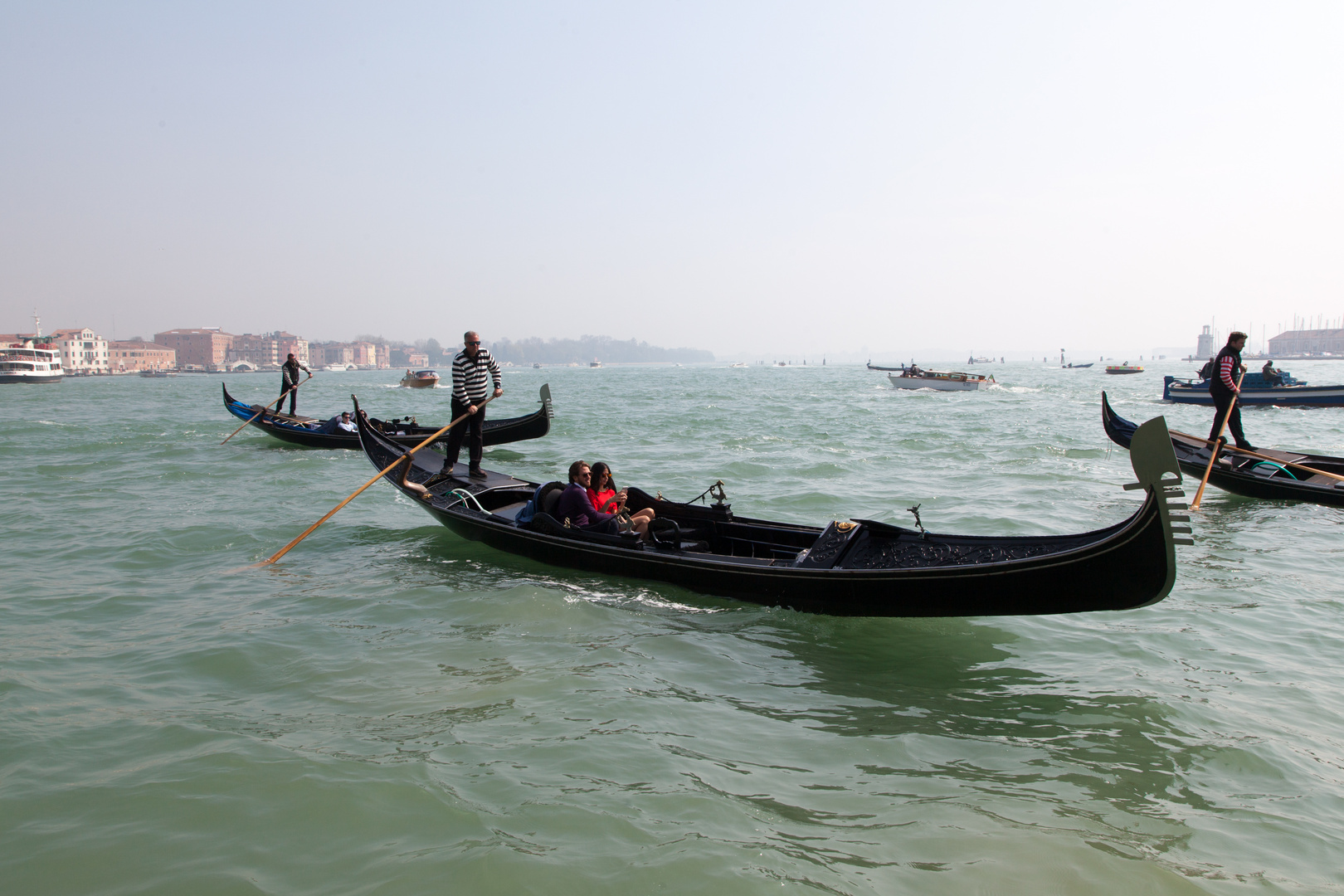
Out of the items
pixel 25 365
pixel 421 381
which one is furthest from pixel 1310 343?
pixel 25 365

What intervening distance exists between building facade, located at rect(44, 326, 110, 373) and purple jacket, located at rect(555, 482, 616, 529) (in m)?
90.2

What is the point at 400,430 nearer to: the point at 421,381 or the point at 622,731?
the point at 622,731

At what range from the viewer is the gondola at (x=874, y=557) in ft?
9.87

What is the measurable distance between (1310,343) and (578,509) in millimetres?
144376

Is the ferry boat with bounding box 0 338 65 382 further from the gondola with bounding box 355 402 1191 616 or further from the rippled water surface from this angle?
the gondola with bounding box 355 402 1191 616

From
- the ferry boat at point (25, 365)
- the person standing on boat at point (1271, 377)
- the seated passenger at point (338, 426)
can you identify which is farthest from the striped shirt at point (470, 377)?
the ferry boat at point (25, 365)

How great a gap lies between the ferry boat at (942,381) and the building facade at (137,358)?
278ft

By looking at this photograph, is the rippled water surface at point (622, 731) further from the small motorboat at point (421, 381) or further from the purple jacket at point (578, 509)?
the small motorboat at point (421, 381)

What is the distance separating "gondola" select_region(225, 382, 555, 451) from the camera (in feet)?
36.0

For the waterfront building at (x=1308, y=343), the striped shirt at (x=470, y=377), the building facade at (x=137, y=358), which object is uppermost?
the waterfront building at (x=1308, y=343)

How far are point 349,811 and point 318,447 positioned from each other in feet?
34.7

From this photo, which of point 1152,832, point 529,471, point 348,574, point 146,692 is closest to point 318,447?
point 529,471

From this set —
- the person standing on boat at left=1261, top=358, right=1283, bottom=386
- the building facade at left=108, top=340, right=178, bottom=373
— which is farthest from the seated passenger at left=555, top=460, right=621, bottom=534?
the building facade at left=108, top=340, right=178, bottom=373

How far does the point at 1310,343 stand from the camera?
376 ft
